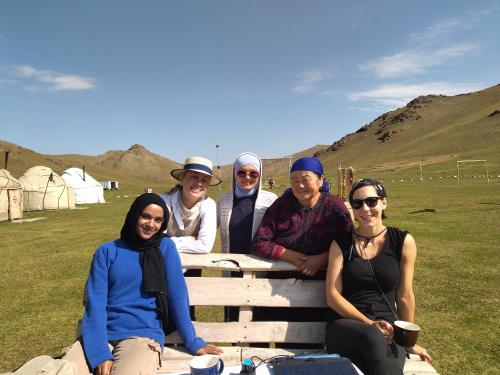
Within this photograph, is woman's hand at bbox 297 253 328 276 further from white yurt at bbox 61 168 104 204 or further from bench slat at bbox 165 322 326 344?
white yurt at bbox 61 168 104 204

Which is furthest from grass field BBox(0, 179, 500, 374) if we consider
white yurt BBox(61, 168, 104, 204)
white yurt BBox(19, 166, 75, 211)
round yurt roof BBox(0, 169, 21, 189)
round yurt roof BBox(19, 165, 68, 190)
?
white yurt BBox(61, 168, 104, 204)

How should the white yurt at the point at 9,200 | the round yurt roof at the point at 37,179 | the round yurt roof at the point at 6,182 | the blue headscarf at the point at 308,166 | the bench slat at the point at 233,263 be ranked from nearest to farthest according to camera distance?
1. the blue headscarf at the point at 308,166
2. the bench slat at the point at 233,263
3. the white yurt at the point at 9,200
4. the round yurt roof at the point at 6,182
5. the round yurt roof at the point at 37,179

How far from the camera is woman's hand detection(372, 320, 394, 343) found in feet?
8.90

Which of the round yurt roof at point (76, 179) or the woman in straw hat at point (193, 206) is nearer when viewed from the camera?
the woman in straw hat at point (193, 206)

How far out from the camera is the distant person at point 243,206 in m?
3.80

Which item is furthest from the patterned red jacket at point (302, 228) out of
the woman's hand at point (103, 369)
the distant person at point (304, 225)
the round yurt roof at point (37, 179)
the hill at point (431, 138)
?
the hill at point (431, 138)

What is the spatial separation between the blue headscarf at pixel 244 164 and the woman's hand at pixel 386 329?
184cm

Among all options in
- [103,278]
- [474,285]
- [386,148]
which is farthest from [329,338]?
[386,148]

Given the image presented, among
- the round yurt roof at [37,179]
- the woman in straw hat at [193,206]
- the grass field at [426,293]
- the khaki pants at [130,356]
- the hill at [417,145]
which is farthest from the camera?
the hill at [417,145]

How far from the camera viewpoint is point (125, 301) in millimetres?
2902

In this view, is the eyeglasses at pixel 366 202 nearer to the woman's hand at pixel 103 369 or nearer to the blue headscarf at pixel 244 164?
the blue headscarf at pixel 244 164

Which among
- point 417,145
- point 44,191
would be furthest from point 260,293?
point 417,145

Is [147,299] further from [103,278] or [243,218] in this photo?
[243,218]

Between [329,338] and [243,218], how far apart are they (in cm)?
153
